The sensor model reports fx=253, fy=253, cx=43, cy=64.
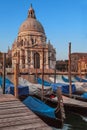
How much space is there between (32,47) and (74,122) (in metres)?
61.7

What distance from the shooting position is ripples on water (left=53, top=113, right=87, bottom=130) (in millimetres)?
9175

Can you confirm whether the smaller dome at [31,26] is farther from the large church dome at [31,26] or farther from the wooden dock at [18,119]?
the wooden dock at [18,119]

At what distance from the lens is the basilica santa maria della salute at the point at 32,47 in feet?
230

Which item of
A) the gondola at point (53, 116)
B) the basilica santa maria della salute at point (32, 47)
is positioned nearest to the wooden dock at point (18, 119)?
the gondola at point (53, 116)

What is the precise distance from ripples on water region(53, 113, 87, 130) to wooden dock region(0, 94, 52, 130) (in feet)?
13.2

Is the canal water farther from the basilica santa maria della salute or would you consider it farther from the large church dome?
the large church dome

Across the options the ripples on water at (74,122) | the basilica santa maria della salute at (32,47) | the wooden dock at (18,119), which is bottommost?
the ripples on water at (74,122)

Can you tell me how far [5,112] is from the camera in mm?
4980

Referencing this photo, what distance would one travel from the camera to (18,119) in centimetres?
458

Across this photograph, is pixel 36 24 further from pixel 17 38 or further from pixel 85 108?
pixel 85 108

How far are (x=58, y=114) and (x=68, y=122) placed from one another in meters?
1.81

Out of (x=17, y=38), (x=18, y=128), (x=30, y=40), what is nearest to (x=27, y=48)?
(x=30, y=40)

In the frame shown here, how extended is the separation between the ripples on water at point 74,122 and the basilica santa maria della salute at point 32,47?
54992 millimetres

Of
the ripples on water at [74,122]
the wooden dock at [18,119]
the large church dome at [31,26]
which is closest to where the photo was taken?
the wooden dock at [18,119]
